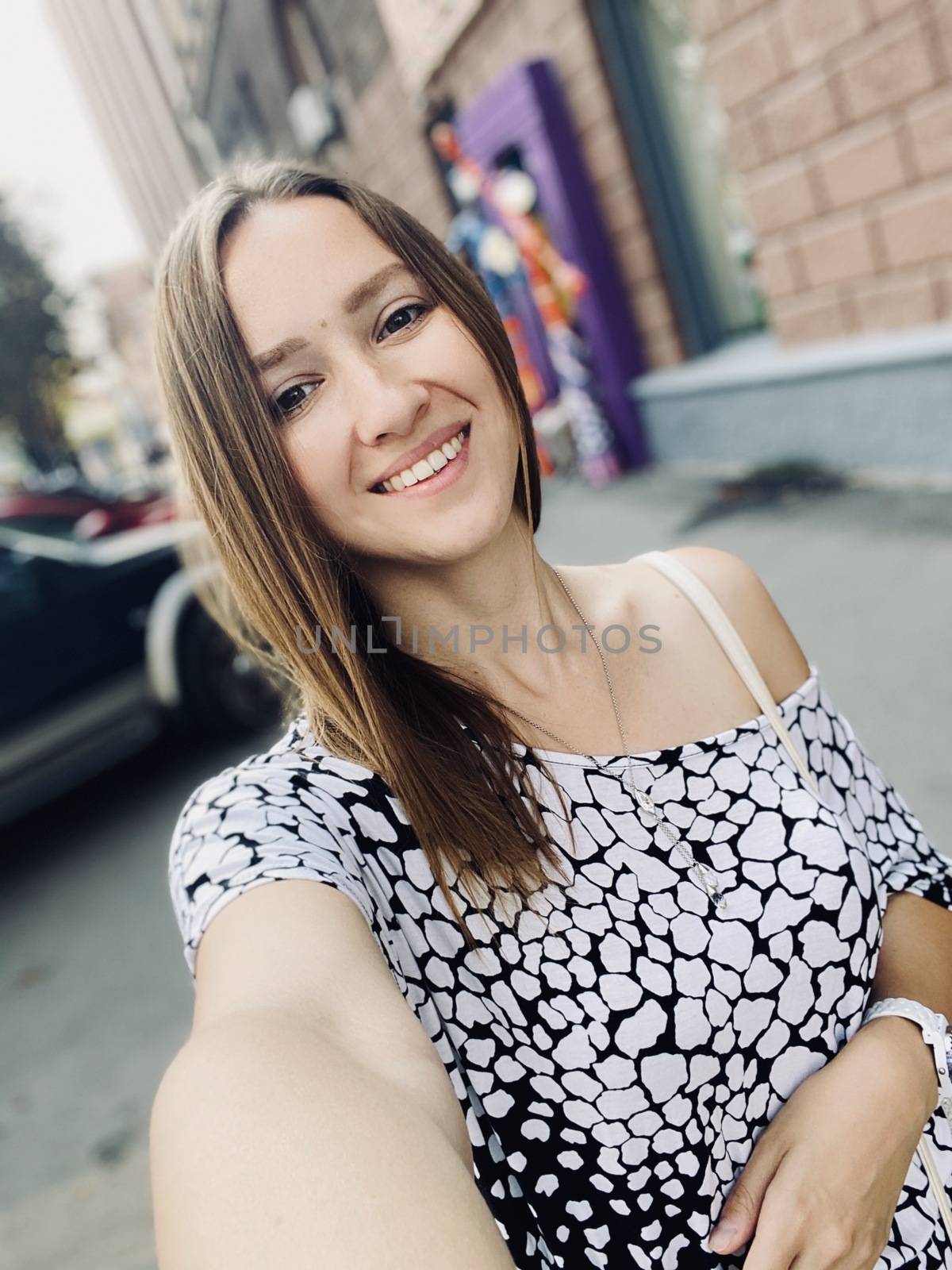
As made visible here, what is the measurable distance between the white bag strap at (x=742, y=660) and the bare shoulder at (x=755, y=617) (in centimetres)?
2

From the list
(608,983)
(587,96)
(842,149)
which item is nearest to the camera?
(608,983)

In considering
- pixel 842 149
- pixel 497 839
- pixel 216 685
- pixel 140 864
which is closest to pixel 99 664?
pixel 216 685

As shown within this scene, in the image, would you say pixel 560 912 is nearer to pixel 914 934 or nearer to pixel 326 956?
pixel 326 956

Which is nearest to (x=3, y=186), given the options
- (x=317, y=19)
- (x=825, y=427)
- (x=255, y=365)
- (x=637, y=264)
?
(x=317, y=19)

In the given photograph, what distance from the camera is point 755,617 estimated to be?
1430 millimetres

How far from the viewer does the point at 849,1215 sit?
1.05 meters

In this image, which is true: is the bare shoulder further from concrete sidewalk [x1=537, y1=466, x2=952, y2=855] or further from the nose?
concrete sidewalk [x1=537, y1=466, x2=952, y2=855]

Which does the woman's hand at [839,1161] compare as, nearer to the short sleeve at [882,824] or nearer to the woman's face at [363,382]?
the short sleeve at [882,824]

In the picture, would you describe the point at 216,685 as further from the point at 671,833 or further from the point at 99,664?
the point at 671,833

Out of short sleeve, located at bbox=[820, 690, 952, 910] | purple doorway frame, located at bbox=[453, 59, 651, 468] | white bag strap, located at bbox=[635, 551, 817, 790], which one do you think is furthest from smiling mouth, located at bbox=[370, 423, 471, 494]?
purple doorway frame, located at bbox=[453, 59, 651, 468]

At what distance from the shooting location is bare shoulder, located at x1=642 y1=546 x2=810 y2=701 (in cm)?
138

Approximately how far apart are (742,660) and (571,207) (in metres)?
6.26

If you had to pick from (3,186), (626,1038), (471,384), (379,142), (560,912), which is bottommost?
(626,1038)

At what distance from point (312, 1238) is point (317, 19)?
11.3 meters
